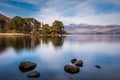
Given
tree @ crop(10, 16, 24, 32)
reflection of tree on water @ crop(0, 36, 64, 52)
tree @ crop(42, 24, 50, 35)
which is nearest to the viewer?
reflection of tree on water @ crop(0, 36, 64, 52)

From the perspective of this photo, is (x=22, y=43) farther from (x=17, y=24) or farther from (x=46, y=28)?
(x=17, y=24)

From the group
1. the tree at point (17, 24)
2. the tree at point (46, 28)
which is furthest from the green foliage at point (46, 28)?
the tree at point (17, 24)

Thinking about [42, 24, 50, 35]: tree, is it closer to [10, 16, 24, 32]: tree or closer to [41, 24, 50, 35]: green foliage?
[41, 24, 50, 35]: green foliage

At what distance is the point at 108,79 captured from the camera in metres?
20.5

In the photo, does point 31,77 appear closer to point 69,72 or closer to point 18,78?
point 18,78

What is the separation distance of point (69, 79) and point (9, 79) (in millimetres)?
7830

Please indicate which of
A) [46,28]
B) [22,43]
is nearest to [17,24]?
[46,28]

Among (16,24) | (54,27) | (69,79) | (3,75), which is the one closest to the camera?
(69,79)

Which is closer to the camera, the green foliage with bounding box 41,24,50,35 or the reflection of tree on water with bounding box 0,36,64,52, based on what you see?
the reflection of tree on water with bounding box 0,36,64,52

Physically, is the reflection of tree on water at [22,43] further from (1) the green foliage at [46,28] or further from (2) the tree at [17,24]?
(2) the tree at [17,24]

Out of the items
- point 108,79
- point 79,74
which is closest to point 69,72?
point 79,74

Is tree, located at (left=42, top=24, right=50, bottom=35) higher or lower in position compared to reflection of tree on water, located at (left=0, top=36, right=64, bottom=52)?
higher

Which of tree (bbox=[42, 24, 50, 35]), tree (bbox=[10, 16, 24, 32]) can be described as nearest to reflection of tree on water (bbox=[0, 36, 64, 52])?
tree (bbox=[42, 24, 50, 35])

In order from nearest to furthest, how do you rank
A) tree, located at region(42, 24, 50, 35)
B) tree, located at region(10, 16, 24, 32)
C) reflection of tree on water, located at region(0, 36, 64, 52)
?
reflection of tree on water, located at region(0, 36, 64, 52), tree, located at region(42, 24, 50, 35), tree, located at region(10, 16, 24, 32)
